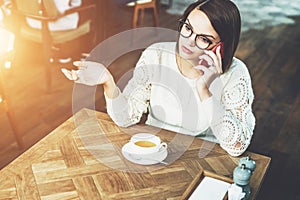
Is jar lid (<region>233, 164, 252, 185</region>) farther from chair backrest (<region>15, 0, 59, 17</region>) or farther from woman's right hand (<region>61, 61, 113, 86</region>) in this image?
chair backrest (<region>15, 0, 59, 17</region>)

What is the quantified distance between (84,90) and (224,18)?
196cm

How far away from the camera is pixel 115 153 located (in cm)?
169

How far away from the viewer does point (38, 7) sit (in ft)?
10.4

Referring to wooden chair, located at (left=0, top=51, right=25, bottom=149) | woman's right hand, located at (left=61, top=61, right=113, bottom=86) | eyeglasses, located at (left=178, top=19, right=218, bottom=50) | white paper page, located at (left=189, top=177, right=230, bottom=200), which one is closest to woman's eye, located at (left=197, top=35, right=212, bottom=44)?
eyeglasses, located at (left=178, top=19, right=218, bottom=50)

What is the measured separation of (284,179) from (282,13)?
3.61 metres

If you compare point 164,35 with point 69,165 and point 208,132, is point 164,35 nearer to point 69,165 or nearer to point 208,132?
point 208,132

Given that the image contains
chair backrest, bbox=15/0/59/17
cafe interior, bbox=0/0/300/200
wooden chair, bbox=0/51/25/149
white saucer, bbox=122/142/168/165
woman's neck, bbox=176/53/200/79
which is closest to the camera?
white saucer, bbox=122/142/168/165

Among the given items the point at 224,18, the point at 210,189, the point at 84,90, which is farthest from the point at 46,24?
the point at 210,189

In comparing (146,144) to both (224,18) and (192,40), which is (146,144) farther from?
(224,18)

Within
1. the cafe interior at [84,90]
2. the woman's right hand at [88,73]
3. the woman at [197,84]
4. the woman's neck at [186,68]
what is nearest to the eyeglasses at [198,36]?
the woman at [197,84]

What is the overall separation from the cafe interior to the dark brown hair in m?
0.99

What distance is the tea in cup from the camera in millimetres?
1656

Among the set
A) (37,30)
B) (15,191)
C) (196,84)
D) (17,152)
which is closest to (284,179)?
(196,84)

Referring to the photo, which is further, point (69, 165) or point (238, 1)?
point (238, 1)
